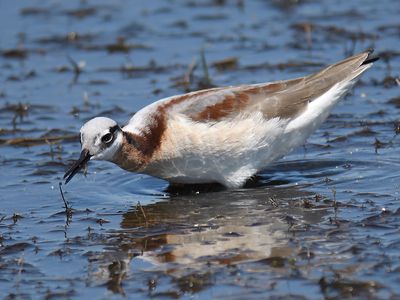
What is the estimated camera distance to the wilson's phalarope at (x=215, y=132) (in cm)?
953

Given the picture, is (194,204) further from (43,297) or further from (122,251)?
(43,297)

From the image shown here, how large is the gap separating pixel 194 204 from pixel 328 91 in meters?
1.89

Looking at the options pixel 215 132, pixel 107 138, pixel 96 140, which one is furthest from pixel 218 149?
pixel 96 140

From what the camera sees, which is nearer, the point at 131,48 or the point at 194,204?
the point at 194,204

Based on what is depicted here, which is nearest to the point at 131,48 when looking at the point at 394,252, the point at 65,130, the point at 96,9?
the point at 96,9

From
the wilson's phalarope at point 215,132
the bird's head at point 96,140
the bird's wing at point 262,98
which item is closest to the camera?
the bird's head at point 96,140

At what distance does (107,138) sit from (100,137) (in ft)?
0.30

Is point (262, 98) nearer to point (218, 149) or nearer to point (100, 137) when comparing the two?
point (218, 149)

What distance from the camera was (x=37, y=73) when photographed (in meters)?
14.9

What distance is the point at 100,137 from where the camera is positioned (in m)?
9.27

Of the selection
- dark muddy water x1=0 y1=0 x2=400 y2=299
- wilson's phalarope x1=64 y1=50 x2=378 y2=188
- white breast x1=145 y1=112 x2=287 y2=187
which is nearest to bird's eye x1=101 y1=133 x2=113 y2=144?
wilson's phalarope x1=64 y1=50 x2=378 y2=188

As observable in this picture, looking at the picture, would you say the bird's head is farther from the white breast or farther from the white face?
the white breast

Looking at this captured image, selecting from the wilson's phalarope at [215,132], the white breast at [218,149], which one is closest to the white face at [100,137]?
the wilson's phalarope at [215,132]

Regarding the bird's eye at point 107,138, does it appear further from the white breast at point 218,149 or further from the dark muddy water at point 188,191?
the dark muddy water at point 188,191
